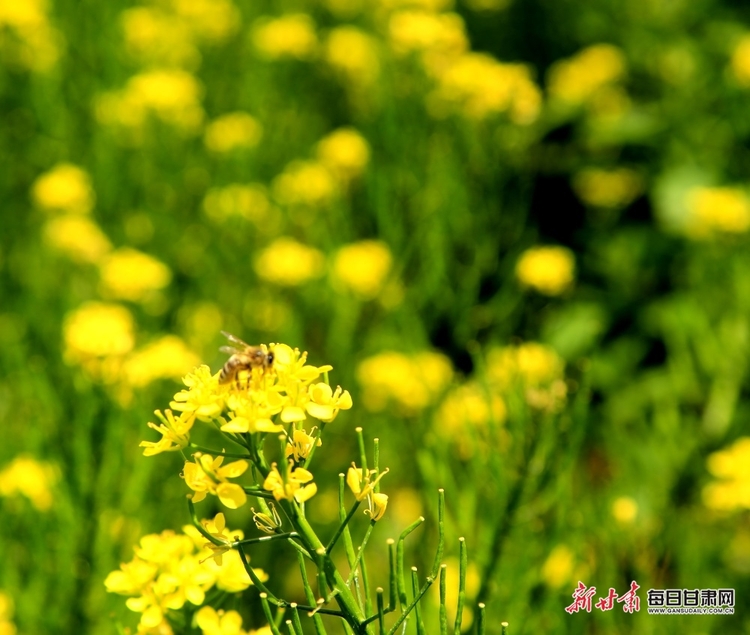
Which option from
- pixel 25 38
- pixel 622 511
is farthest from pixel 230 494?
pixel 25 38

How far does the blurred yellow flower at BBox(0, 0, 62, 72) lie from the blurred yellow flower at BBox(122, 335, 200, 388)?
129 centimetres

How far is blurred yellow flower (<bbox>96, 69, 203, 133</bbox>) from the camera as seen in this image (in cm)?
A: 240

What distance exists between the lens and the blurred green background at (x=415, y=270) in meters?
1.22

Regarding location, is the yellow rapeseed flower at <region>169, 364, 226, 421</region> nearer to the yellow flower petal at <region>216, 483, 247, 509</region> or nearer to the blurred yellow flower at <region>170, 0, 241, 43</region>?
the yellow flower petal at <region>216, 483, 247, 509</region>

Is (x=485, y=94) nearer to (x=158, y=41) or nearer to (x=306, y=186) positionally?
(x=306, y=186)

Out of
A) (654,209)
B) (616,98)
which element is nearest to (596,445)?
(654,209)

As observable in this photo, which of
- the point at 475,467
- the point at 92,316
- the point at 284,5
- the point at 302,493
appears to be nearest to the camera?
the point at 302,493

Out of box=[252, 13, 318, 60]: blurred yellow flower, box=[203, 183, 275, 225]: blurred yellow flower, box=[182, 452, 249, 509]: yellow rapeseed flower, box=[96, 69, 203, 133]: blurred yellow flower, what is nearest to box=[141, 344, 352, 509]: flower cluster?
box=[182, 452, 249, 509]: yellow rapeseed flower

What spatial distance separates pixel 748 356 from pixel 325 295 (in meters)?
0.95

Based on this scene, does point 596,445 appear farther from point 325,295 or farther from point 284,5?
point 284,5

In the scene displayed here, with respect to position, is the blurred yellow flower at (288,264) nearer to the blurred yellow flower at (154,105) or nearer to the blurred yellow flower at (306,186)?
the blurred yellow flower at (306,186)

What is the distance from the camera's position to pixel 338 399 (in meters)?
0.63

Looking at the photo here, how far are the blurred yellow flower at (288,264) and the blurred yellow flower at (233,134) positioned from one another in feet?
1.43

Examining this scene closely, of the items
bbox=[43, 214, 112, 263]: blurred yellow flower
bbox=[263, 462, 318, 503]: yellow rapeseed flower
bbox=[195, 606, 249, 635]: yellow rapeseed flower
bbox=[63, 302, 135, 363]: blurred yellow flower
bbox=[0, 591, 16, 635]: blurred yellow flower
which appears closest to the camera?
bbox=[263, 462, 318, 503]: yellow rapeseed flower
